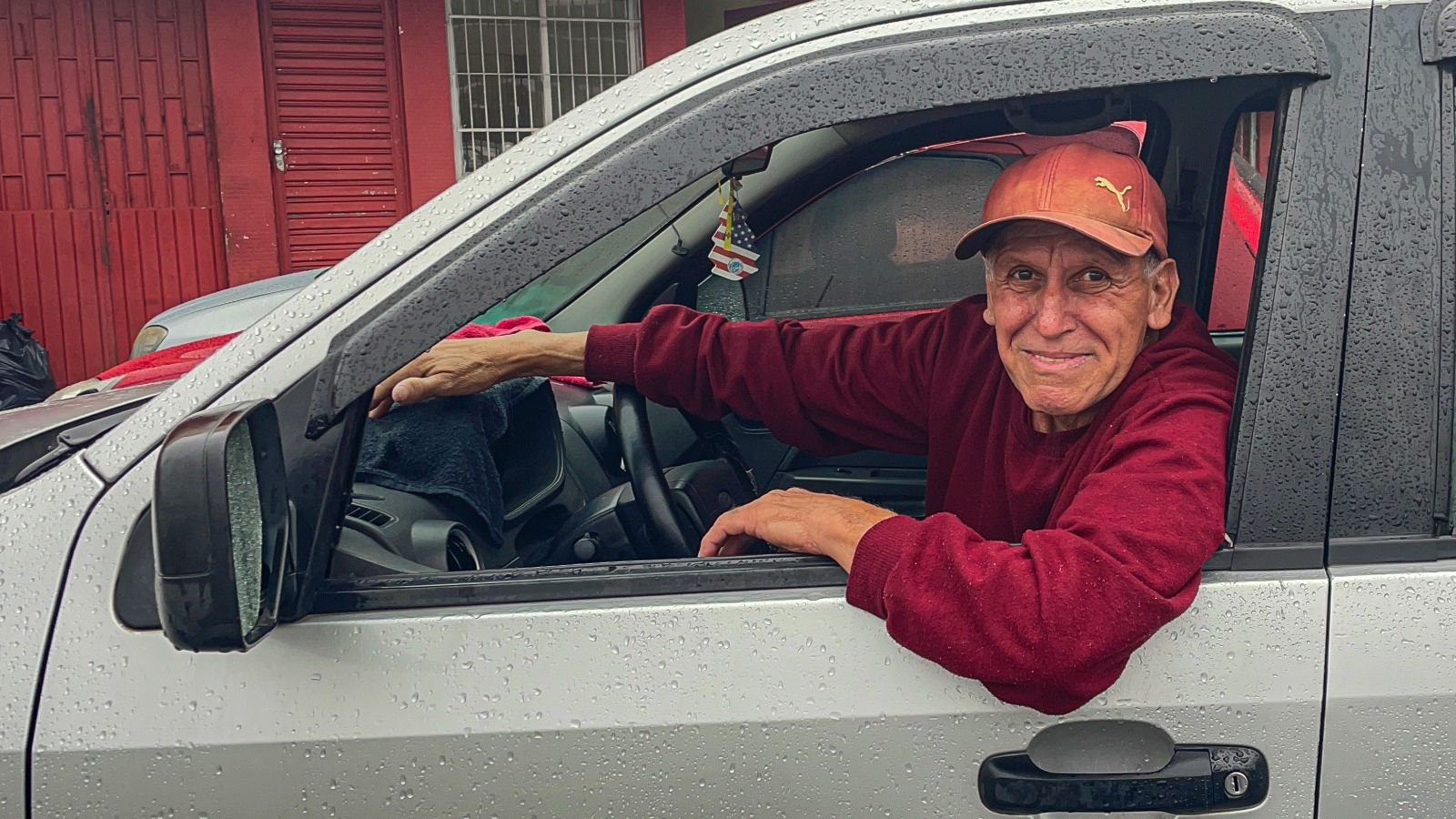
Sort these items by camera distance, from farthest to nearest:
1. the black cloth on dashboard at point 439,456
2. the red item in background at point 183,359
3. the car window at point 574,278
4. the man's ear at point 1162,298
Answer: the car window at point 574,278, the red item in background at point 183,359, the black cloth on dashboard at point 439,456, the man's ear at point 1162,298

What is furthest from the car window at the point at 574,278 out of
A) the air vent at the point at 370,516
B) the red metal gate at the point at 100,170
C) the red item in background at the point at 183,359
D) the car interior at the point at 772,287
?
the red metal gate at the point at 100,170

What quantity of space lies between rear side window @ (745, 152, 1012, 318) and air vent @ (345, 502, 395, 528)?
168 cm

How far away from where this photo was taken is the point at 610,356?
2.22 m

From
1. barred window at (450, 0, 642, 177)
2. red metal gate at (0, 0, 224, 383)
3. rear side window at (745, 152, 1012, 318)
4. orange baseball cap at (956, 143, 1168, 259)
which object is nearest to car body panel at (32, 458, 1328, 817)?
orange baseball cap at (956, 143, 1168, 259)

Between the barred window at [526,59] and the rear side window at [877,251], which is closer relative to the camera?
the rear side window at [877,251]

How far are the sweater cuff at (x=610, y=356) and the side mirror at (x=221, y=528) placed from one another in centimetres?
99

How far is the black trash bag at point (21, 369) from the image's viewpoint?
6012 millimetres

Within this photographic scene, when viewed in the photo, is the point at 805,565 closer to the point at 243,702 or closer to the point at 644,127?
the point at 644,127

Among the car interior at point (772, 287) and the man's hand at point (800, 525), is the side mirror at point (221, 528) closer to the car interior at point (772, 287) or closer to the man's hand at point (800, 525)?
the car interior at point (772, 287)

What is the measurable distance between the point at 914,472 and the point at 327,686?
1.75 m

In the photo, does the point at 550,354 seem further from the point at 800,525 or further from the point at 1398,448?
the point at 1398,448

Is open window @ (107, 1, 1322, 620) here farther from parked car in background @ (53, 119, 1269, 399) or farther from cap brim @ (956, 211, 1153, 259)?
cap brim @ (956, 211, 1153, 259)

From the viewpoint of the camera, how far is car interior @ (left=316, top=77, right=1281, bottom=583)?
71.1 inches

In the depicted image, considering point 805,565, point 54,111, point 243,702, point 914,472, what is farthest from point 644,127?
point 54,111
